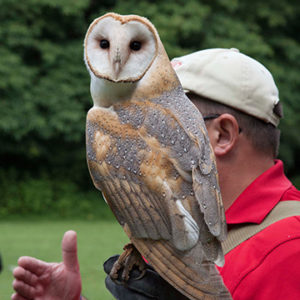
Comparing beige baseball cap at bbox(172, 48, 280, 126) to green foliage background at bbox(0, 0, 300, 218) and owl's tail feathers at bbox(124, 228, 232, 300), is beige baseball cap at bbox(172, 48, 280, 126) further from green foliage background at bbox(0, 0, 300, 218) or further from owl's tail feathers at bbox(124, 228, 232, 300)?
green foliage background at bbox(0, 0, 300, 218)

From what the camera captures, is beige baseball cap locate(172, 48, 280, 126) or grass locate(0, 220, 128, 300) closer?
beige baseball cap locate(172, 48, 280, 126)

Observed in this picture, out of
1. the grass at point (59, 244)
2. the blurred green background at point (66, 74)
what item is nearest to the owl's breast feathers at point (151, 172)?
the grass at point (59, 244)

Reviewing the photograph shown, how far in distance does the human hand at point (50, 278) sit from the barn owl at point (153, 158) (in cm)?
20

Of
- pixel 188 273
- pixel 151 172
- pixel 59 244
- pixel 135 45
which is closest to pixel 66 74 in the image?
pixel 59 244

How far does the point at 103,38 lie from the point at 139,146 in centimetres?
41

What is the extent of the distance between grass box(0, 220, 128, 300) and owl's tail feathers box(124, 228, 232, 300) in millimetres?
5172

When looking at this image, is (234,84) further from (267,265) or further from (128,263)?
(128,263)

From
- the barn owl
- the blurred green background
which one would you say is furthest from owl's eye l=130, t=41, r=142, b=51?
the blurred green background

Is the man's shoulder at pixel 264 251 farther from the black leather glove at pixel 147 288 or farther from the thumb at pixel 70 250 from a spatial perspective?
the thumb at pixel 70 250

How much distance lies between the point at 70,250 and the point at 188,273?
40cm

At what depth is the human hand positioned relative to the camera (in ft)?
5.84

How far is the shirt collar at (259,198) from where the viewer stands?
2146 mm

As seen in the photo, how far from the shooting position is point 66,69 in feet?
54.4

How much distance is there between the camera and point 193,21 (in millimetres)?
16984
